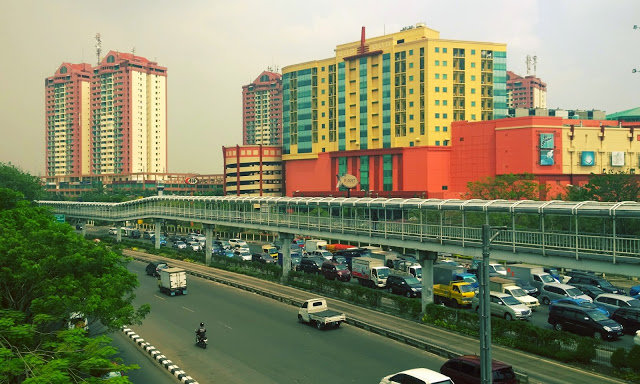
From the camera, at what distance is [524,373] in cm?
2617

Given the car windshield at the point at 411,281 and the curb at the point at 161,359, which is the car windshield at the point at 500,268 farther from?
the curb at the point at 161,359

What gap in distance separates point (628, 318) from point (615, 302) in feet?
16.1

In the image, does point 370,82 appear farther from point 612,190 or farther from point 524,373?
point 524,373

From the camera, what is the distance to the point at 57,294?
72.7 feet

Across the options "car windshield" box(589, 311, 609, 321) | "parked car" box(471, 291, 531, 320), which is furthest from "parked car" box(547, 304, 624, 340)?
"parked car" box(471, 291, 531, 320)

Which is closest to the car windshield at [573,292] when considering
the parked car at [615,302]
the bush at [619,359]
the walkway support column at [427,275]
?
the parked car at [615,302]

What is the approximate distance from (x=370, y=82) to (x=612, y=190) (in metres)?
68.6

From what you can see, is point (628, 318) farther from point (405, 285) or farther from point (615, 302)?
point (405, 285)

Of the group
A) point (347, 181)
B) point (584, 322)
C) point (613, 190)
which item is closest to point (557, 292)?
point (584, 322)

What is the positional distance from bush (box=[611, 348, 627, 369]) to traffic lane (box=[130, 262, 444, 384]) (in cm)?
886

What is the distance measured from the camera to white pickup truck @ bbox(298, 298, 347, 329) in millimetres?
36750

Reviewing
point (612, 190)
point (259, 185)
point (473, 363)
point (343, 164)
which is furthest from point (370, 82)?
point (473, 363)

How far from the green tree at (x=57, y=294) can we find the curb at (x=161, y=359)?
3792 millimetres

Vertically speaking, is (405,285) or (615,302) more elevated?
(405,285)
